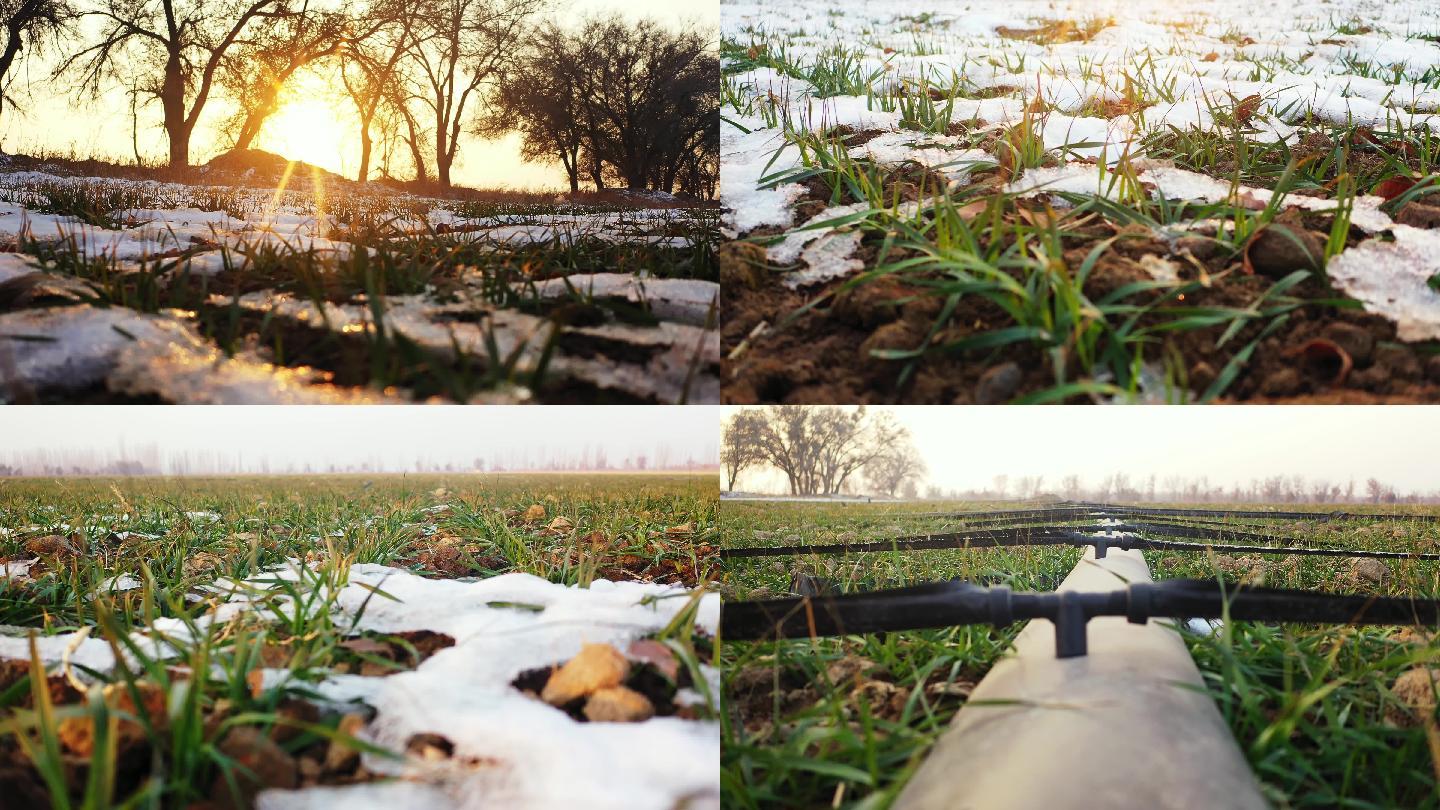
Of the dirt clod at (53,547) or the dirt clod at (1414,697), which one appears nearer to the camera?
the dirt clod at (1414,697)

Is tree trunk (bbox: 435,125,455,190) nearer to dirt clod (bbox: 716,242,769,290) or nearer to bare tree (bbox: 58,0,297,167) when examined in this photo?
bare tree (bbox: 58,0,297,167)

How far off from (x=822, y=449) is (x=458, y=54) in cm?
139

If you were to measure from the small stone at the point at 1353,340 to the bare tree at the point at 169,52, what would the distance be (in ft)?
6.78

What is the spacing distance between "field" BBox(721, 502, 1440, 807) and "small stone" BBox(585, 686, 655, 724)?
10 centimetres

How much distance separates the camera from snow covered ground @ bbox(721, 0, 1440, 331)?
1.12 m

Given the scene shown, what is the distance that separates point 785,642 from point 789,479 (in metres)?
1.13

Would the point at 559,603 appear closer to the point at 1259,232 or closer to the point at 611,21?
the point at 1259,232

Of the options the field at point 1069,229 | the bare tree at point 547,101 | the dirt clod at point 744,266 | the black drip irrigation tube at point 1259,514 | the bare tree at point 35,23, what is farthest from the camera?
the black drip irrigation tube at point 1259,514

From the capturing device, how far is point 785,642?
1025mm

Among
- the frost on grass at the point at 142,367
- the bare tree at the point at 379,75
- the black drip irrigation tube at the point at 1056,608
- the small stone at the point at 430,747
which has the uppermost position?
the bare tree at the point at 379,75

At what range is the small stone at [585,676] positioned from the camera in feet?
2.67

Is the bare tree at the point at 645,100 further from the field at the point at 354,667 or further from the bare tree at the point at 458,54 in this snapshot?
the field at the point at 354,667

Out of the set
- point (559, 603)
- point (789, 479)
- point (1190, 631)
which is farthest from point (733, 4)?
point (1190, 631)

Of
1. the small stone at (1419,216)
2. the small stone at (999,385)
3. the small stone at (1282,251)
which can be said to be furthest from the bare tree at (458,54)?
the small stone at (1419,216)
